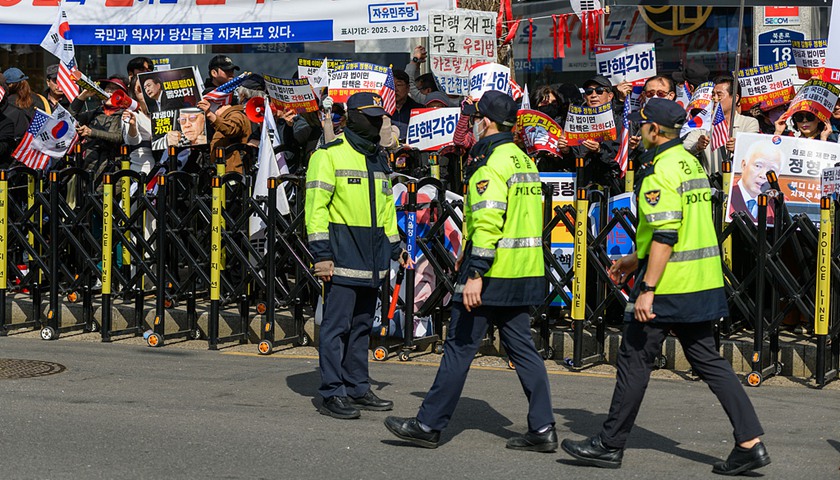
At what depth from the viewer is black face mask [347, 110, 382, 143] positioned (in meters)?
8.08

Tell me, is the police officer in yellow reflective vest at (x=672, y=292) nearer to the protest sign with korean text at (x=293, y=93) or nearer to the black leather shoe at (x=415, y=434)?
the black leather shoe at (x=415, y=434)

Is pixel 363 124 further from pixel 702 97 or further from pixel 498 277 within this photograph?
pixel 702 97

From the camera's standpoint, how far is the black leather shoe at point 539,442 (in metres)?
7.14

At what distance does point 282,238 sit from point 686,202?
4.55 m

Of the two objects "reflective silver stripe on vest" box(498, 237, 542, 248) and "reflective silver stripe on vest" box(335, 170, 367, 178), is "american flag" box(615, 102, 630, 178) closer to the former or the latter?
"reflective silver stripe on vest" box(335, 170, 367, 178)

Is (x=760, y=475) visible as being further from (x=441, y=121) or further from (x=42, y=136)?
(x=42, y=136)

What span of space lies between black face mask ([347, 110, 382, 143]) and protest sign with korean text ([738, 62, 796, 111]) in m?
4.49

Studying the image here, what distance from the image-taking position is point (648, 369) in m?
6.84

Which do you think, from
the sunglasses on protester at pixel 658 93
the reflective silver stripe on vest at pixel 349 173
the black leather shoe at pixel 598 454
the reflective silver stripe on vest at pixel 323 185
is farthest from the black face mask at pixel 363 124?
the sunglasses on protester at pixel 658 93

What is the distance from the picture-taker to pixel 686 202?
664 centimetres

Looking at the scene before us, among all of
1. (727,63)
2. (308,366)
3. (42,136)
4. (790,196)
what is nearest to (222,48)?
(42,136)

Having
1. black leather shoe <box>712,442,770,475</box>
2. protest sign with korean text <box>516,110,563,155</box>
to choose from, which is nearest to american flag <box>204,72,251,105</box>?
protest sign with korean text <box>516,110,563,155</box>

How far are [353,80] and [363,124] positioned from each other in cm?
381

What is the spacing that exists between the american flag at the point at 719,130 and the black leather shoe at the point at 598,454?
443 centimetres
